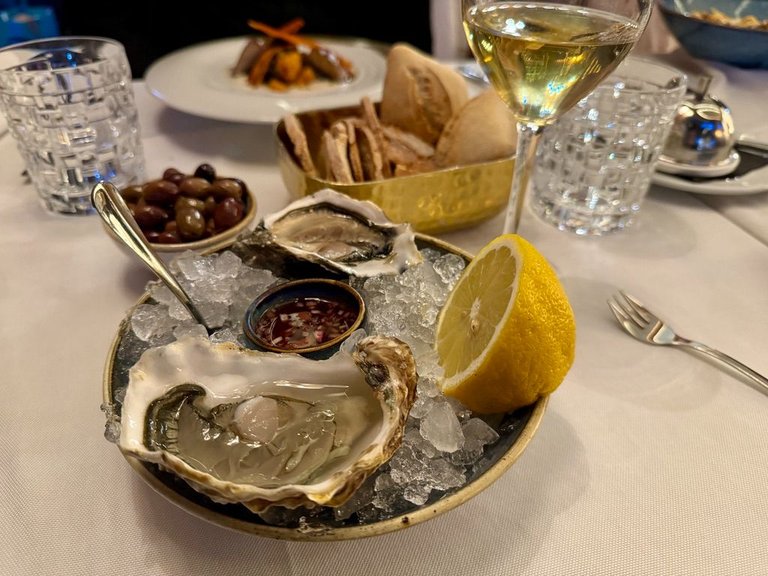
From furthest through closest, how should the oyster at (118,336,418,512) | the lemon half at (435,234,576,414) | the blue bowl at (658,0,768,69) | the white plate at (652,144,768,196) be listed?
the blue bowl at (658,0,768,69), the white plate at (652,144,768,196), the lemon half at (435,234,576,414), the oyster at (118,336,418,512)

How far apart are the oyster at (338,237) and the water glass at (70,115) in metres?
0.49

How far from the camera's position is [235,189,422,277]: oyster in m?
0.86

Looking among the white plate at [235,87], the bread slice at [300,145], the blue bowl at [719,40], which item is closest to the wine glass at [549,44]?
the bread slice at [300,145]

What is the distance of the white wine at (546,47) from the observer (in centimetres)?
76

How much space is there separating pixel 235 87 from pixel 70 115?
658 millimetres

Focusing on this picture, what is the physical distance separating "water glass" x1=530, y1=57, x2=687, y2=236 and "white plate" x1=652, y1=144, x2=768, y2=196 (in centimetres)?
15

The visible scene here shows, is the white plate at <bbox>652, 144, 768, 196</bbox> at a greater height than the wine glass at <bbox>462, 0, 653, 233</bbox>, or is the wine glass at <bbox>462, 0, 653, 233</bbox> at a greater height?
the wine glass at <bbox>462, 0, 653, 233</bbox>

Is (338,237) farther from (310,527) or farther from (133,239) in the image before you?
(310,527)

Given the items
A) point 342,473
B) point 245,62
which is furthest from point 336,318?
point 245,62

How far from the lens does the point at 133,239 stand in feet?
2.57

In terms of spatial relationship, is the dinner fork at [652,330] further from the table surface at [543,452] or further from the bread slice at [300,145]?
the bread slice at [300,145]

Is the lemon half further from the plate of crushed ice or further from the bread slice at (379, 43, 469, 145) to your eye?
the bread slice at (379, 43, 469, 145)

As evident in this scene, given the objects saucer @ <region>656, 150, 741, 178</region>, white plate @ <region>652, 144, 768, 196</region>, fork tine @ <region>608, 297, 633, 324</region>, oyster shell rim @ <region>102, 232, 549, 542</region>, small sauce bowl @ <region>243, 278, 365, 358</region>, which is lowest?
fork tine @ <region>608, 297, 633, 324</region>

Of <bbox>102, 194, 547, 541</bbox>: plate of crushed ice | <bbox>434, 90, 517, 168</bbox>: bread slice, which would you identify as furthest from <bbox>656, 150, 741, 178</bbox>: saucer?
<bbox>102, 194, 547, 541</bbox>: plate of crushed ice
